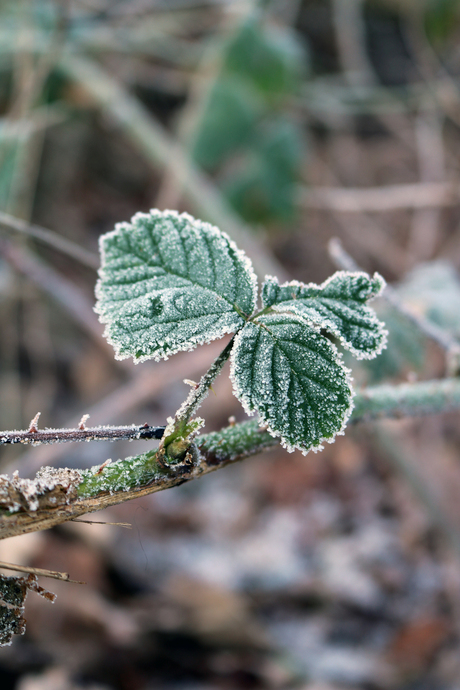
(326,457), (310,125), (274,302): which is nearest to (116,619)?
(326,457)

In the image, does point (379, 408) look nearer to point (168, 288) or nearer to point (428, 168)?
point (168, 288)

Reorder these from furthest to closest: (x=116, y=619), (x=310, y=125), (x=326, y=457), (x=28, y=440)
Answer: (x=310, y=125)
(x=326, y=457)
(x=116, y=619)
(x=28, y=440)

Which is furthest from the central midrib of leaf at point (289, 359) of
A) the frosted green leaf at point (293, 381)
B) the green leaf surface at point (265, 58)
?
the green leaf surface at point (265, 58)

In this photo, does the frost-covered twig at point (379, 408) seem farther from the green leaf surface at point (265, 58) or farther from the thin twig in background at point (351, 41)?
the thin twig in background at point (351, 41)

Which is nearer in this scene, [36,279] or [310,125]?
[36,279]

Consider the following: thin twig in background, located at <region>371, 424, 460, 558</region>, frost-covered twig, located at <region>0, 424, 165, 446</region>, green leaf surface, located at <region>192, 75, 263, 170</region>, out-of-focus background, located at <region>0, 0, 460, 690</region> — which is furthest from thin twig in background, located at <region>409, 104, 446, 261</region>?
frost-covered twig, located at <region>0, 424, 165, 446</region>

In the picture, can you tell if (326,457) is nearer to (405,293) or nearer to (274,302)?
(405,293)

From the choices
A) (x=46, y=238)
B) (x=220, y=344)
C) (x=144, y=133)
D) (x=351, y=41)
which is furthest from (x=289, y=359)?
(x=351, y=41)

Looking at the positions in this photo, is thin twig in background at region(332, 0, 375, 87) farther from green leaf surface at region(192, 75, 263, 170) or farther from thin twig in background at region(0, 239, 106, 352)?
thin twig in background at region(0, 239, 106, 352)
